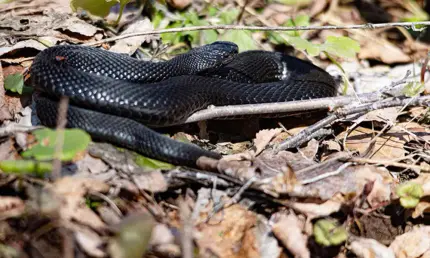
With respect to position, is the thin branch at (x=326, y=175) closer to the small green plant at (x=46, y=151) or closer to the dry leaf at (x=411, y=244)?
the dry leaf at (x=411, y=244)

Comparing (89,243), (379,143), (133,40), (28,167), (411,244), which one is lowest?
(411,244)

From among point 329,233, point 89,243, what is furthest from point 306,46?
point 89,243

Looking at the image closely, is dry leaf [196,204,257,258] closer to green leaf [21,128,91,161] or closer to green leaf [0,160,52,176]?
green leaf [21,128,91,161]

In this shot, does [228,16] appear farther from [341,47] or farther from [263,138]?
[263,138]

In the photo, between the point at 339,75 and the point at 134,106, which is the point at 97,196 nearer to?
the point at 134,106

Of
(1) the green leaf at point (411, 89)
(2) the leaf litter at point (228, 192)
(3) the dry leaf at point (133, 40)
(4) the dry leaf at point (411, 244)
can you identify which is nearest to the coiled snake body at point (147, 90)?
(2) the leaf litter at point (228, 192)

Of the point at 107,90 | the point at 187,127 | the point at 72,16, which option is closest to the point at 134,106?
the point at 107,90
